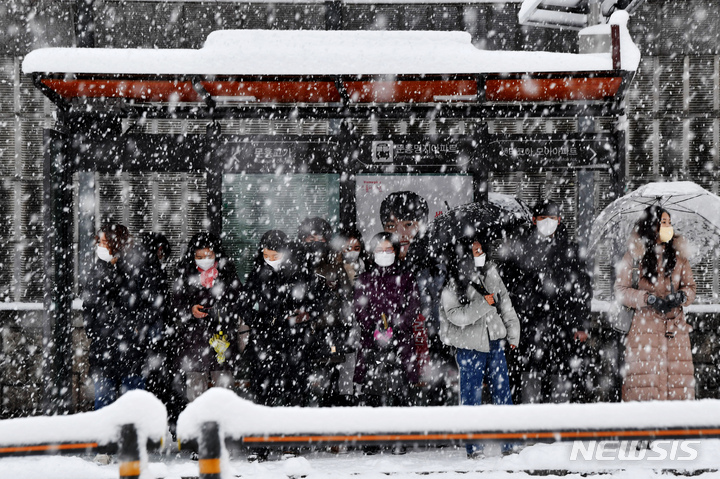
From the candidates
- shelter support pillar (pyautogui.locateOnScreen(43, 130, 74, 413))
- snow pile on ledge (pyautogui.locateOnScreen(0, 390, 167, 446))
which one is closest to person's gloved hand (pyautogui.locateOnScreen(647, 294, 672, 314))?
snow pile on ledge (pyautogui.locateOnScreen(0, 390, 167, 446))

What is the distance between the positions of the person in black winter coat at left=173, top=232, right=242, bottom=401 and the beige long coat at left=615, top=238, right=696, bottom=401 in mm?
3509

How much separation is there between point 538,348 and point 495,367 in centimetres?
76

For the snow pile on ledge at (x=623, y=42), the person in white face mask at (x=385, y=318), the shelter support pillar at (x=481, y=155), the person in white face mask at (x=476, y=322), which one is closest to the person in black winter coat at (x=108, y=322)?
the person in white face mask at (x=385, y=318)

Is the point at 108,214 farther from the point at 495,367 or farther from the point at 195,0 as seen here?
the point at 495,367

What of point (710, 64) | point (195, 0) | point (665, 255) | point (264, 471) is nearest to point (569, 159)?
point (665, 255)

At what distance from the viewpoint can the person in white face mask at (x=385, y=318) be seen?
4.99 metres

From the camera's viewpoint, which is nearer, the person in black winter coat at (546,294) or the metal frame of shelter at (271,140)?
→ the person in black winter coat at (546,294)

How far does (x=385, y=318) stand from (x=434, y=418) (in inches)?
119

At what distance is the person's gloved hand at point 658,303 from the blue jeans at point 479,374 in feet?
4.33

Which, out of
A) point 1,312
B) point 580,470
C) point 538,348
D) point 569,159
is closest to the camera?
point 580,470

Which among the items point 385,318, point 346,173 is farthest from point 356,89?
point 385,318

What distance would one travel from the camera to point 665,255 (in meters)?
4.89

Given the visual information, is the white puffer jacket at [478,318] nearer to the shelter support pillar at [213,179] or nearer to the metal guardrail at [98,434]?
the shelter support pillar at [213,179]

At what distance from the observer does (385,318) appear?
4992mm
